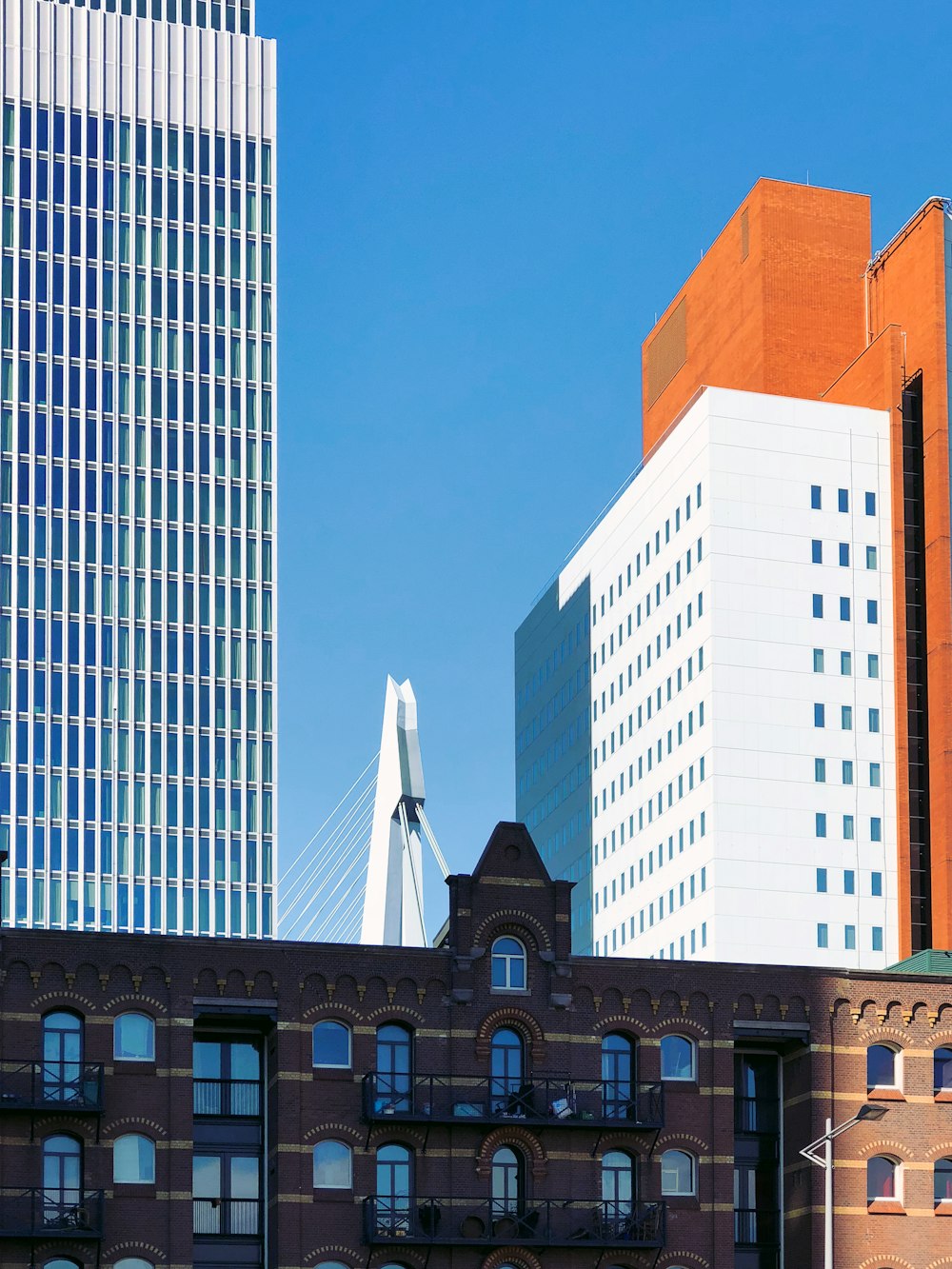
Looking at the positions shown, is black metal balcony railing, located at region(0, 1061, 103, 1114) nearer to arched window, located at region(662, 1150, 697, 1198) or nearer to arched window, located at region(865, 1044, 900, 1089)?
arched window, located at region(662, 1150, 697, 1198)

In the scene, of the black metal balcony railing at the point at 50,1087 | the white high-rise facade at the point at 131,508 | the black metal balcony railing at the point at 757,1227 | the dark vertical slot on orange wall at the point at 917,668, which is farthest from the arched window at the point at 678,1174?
the white high-rise facade at the point at 131,508

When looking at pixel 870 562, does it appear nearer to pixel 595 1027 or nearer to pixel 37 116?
pixel 37 116

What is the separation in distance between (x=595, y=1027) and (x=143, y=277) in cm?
11547

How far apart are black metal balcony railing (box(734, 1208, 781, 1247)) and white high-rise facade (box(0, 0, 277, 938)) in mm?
91251

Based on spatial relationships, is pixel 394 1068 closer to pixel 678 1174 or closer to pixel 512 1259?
pixel 512 1259

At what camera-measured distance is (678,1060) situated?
3583 inches

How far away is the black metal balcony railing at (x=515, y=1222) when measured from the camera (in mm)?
86250

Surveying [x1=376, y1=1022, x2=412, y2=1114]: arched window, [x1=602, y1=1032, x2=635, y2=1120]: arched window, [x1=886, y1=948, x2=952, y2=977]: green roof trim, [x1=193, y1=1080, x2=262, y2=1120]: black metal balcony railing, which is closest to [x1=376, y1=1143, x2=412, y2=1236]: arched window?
[x1=376, y1=1022, x2=412, y2=1114]: arched window

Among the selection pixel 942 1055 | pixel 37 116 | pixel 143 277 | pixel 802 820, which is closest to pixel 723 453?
pixel 802 820

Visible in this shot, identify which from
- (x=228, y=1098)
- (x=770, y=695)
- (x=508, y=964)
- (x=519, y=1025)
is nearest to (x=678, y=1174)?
(x=519, y=1025)

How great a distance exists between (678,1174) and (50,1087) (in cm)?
2248

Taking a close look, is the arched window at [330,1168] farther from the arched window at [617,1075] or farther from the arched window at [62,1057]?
the arched window at [617,1075]

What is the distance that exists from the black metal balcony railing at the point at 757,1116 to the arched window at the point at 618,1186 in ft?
17.0

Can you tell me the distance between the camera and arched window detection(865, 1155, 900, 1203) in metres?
90.4
